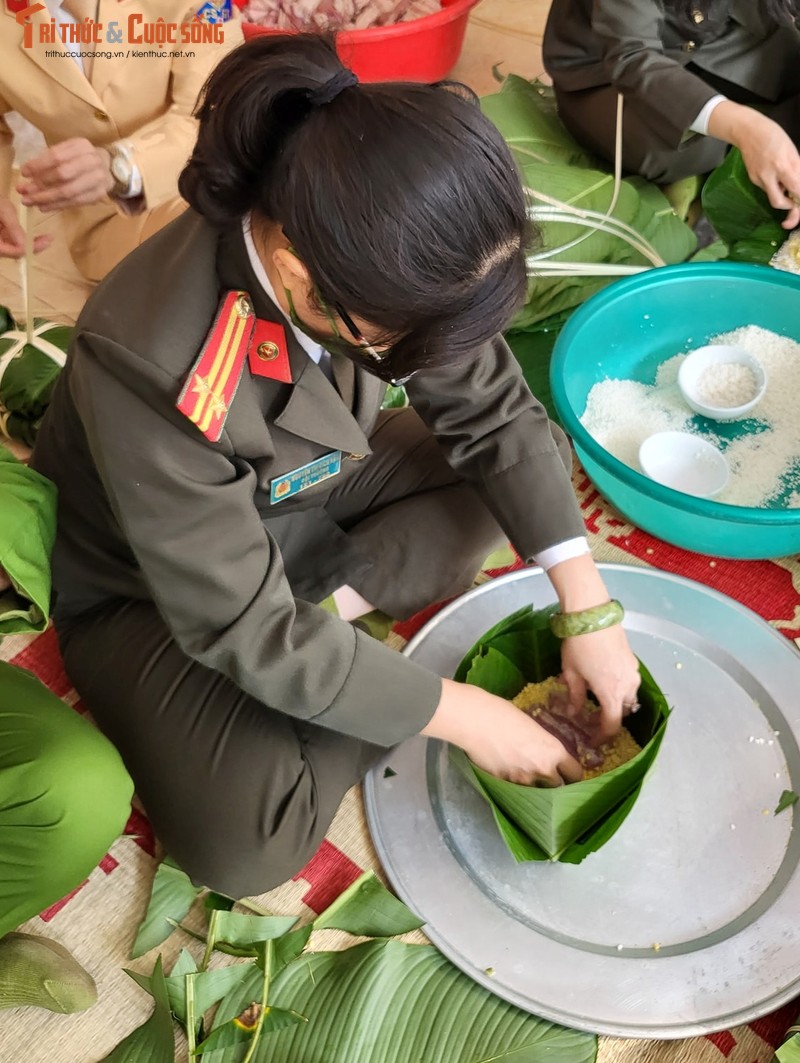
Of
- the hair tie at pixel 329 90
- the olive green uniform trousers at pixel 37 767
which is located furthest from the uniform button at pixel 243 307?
the olive green uniform trousers at pixel 37 767

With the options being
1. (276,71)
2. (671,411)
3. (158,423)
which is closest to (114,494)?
(158,423)

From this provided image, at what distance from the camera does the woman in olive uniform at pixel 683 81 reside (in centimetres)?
124

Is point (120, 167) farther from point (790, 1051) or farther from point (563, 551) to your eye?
point (790, 1051)

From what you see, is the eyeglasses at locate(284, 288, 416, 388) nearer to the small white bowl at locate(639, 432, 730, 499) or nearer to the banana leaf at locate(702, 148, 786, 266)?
the small white bowl at locate(639, 432, 730, 499)

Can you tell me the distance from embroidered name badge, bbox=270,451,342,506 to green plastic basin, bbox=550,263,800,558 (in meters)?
0.36

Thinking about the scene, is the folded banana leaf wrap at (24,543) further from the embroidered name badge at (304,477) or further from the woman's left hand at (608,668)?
the woman's left hand at (608,668)

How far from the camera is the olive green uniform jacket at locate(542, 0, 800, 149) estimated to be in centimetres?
130

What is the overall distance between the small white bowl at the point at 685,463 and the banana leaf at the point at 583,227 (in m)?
0.31

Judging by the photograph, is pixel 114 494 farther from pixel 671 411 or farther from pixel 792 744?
pixel 671 411

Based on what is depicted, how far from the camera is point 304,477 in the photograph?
79 cm

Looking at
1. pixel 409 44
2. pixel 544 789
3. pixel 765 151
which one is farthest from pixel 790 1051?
pixel 409 44

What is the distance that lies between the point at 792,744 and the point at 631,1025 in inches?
13.5

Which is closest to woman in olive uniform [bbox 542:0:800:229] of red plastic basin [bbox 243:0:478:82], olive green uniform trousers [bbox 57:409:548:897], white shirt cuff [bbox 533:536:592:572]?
red plastic basin [bbox 243:0:478:82]

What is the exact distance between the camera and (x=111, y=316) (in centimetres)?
63
